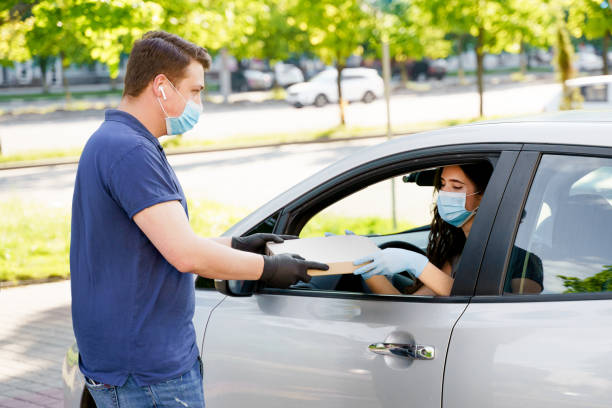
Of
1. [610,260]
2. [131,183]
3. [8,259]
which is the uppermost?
[131,183]

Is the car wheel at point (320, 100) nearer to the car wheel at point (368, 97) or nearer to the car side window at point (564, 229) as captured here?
the car wheel at point (368, 97)

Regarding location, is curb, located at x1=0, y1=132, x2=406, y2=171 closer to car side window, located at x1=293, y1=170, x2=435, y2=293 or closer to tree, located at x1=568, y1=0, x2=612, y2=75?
tree, located at x1=568, y1=0, x2=612, y2=75

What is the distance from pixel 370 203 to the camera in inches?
481

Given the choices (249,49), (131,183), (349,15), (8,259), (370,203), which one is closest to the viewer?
(131,183)

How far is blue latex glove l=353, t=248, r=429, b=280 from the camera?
2.58 meters

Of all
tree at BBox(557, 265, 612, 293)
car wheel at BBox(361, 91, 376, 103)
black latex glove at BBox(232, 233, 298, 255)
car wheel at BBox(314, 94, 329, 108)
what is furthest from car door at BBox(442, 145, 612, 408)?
car wheel at BBox(361, 91, 376, 103)

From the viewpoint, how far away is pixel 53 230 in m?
10.9

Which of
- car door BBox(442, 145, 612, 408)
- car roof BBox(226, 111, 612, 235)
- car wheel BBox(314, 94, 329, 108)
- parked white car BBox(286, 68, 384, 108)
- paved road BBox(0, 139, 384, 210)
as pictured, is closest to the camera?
car door BBox(442, 145, 612, 408)

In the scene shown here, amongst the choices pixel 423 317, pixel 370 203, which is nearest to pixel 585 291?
pixel 423 317

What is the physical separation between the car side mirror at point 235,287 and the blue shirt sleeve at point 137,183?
66 centimetres

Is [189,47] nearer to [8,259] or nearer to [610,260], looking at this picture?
[610,260]

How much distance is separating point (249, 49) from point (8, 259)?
1232 inches

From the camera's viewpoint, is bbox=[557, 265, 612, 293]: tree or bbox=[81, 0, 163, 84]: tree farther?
bbox=[81, 0, 163, 84]: tree

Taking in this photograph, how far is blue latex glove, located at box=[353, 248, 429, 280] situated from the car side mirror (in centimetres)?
46
